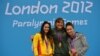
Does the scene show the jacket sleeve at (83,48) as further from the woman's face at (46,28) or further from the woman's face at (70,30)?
the woman's face at (46,28)

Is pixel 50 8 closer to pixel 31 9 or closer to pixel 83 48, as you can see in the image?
pixel 31 9

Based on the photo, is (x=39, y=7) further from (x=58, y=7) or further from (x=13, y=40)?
(x=13, y=40)

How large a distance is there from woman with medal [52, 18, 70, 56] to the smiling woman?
108cm

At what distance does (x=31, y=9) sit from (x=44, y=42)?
123 centimetres

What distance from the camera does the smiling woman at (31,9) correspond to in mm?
6367

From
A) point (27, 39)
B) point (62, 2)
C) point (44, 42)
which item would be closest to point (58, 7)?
point (62, 2)

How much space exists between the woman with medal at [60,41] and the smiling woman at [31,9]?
1.08 meters

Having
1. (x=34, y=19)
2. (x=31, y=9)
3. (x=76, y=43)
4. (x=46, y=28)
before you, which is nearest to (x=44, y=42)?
(x=46, y=28)

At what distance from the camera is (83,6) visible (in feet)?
20.6

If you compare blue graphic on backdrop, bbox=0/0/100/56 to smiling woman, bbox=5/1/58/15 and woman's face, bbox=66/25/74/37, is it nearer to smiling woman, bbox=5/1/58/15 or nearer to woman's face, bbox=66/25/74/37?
smiling woman, bbox=5/1/58/15

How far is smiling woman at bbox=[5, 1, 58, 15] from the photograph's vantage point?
251 inches

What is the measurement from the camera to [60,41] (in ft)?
17.4

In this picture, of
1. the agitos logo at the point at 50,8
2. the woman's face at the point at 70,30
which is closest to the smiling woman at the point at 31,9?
the agitos logo at the point at 50,8

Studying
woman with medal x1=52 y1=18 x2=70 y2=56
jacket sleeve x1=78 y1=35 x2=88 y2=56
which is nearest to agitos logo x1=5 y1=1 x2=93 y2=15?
woman with medal x1=52 y1=18 x2=70 y2=56
